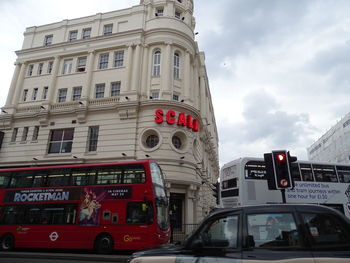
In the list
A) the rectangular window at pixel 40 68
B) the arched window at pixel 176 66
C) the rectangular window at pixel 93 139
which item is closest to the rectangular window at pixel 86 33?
the rectangular window at pixel 40 68

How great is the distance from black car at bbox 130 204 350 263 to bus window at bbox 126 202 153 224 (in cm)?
715

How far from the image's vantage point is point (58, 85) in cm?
2350

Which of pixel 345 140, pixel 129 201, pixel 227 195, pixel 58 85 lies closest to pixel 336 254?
pixel 129 201

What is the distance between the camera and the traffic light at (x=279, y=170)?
24.8 ft

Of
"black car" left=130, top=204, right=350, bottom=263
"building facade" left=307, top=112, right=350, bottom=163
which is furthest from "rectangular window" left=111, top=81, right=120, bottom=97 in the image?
"building facade" left=307, top=112, right=350, bottom=163

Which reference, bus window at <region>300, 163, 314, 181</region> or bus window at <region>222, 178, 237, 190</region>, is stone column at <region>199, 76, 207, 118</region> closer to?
bus window at <region>222, 178, 237, 190</region>

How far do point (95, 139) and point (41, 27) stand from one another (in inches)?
617


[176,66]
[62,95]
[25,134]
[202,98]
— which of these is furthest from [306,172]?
[25,134]

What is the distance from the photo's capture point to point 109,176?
1156 cm

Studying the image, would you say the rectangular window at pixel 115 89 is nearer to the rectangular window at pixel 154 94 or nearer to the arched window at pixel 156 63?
the rectangular window at pixel 154 94

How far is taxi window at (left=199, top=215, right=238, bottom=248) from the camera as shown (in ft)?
11.1

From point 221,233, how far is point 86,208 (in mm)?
9411

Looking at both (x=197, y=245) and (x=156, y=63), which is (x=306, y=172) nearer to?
(x=197, y=245)

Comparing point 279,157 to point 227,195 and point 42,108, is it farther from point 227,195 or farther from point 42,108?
point 42,108
